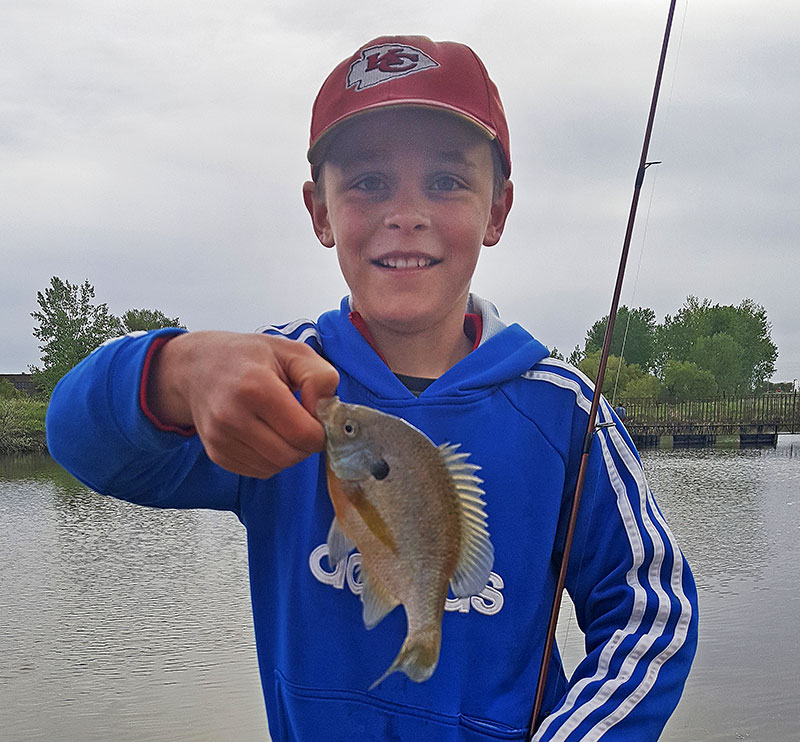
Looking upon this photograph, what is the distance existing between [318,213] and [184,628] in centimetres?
963

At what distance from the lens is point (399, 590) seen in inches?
51.3

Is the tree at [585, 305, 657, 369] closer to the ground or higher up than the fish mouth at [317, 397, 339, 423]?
higher up

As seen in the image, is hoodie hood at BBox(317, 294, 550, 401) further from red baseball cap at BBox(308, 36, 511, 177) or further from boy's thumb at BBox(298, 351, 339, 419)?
boy's thumb at BBox(298, 351, 339, 419)

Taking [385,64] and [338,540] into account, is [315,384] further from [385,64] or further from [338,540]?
[385,64]

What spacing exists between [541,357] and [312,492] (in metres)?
0.61

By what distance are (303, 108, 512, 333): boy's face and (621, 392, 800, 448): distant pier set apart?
3930cm

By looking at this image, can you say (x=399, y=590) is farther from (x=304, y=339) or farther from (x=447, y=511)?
(x=304, y=339)

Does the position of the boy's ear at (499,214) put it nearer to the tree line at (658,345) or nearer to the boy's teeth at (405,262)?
the boy's teeth at (405,262)

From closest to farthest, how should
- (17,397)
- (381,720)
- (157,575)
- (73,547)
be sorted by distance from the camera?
(381,720), (157,575), (73,547), (17,397)

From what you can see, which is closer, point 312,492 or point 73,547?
point 312,492

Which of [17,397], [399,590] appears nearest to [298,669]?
[399,590]

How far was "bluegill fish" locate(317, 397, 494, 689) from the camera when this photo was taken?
124 cm

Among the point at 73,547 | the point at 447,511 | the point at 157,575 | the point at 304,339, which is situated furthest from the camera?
the point at 73,547

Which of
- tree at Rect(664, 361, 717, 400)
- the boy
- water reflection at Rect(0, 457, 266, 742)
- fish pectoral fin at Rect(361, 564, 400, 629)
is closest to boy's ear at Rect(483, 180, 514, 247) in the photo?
the boy
